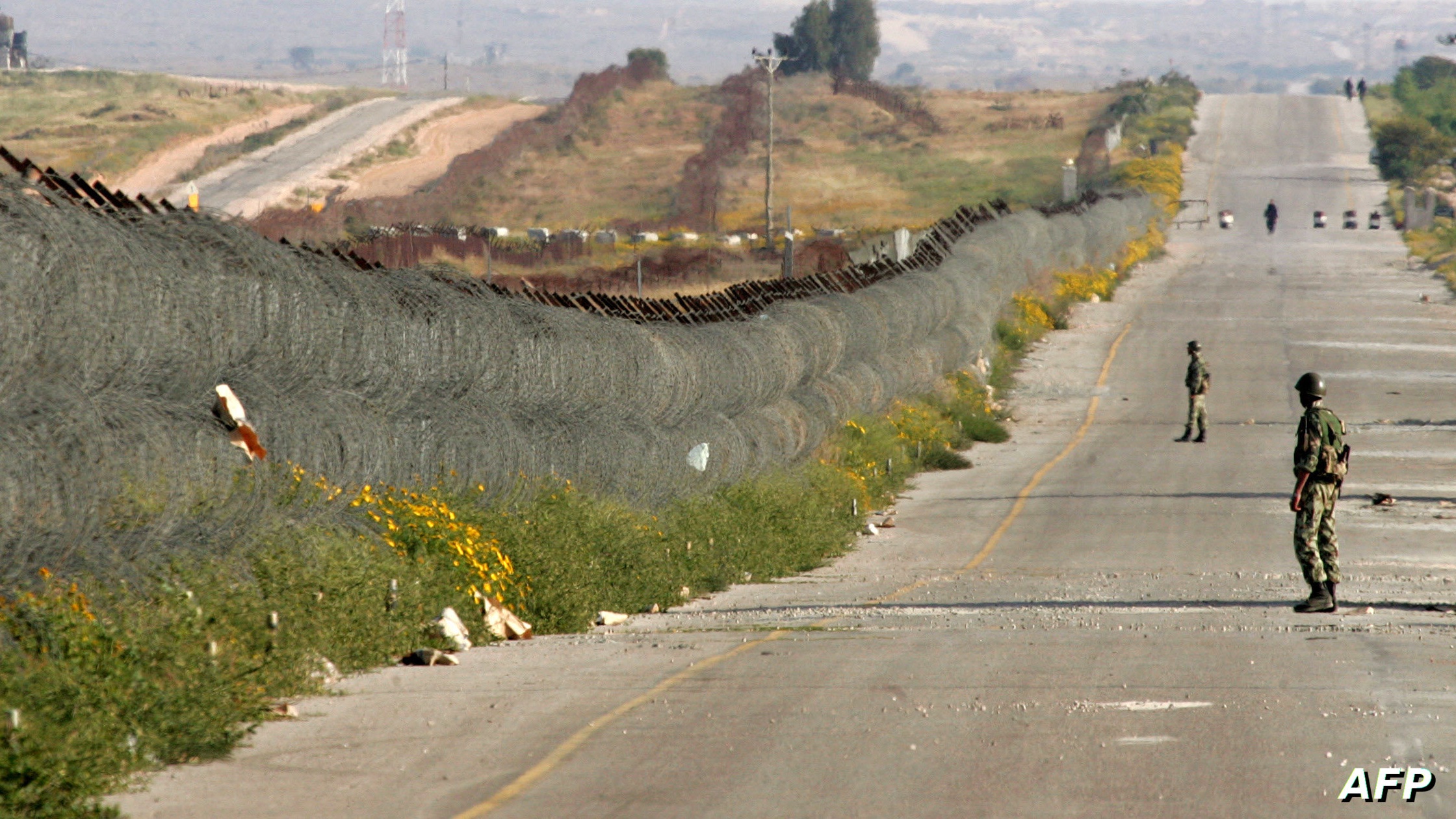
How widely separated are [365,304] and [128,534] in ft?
13.6

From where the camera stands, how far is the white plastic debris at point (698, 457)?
20.4 m

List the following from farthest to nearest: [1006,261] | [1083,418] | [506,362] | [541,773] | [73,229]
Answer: [1006,261], [1083,418], [506,362], [73,229], [541,773]

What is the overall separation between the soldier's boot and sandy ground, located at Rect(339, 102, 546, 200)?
310 feet

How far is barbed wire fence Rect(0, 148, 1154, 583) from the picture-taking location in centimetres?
967

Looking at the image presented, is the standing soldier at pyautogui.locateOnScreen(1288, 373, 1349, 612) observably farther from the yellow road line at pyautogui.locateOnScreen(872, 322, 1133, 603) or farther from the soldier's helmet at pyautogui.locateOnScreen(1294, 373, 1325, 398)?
the yellow road line at pyautogui.locateOnScreen(872, 322, 1133, 603)

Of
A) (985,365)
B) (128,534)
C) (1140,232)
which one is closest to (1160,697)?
(128,534)

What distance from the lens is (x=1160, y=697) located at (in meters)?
10.1

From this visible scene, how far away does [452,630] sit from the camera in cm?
1268

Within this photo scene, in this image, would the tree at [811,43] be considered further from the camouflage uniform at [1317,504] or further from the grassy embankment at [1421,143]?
the camouflage uniform at [1317,504]

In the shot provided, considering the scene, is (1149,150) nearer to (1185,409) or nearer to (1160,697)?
(1185,409)

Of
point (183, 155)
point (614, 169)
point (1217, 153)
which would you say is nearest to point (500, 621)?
point (614, 169)

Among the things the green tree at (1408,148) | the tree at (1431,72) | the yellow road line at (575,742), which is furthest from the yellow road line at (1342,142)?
the yellow road line at (575,742)

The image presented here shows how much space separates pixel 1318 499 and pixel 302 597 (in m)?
8.21

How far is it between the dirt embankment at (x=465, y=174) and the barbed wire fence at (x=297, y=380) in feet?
150
